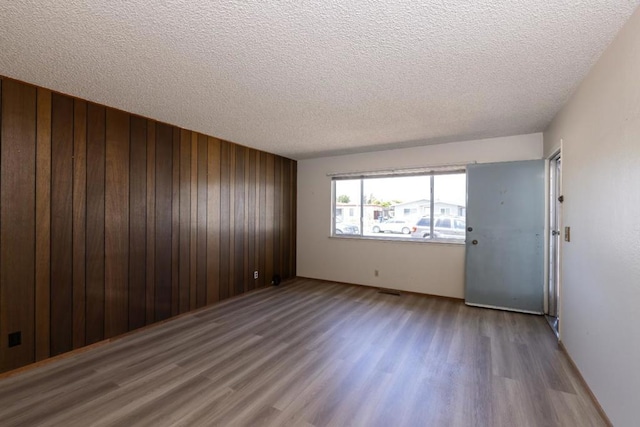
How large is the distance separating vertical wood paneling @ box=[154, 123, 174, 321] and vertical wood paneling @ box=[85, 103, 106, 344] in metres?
0.56

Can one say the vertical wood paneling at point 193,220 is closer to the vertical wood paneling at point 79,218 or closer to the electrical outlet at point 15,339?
the vertical wood paneling at point 79,218

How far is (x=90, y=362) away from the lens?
2.46 meters

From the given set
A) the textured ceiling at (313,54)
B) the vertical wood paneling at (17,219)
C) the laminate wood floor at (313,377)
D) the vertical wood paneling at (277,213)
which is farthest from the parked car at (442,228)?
the vertical wood paneling at (17,219)

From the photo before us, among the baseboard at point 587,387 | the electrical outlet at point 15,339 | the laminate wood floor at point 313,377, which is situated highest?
the electrical outlet at point 15,339

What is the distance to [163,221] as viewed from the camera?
338cm

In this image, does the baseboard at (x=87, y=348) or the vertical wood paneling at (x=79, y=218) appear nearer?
the baseboard at (x=87, y=348)

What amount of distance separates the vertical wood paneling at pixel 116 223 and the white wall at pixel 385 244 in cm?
323

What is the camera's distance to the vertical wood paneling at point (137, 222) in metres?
3.04

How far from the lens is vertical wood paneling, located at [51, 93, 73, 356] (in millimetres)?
2465

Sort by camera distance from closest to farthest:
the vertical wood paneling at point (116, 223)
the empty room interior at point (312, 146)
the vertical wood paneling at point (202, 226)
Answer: the empty room interior at point (312, 146) < the vertical wood paneling at point (116, 223) < the vertical wood paneling at point (202, 226)

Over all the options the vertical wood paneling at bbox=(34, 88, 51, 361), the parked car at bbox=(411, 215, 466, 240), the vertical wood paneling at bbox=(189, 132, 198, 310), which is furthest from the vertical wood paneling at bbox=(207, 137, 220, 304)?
the parked car at bbox=(411, 215, 466, 240)

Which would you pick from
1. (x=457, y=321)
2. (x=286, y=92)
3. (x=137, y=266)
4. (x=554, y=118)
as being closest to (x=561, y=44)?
(x=554, y=118)

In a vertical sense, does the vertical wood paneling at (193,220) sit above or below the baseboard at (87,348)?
above

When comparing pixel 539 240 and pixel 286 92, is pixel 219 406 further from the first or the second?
pixel 539 240
